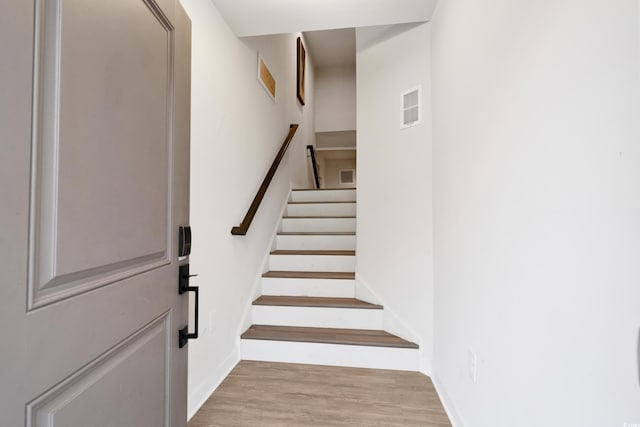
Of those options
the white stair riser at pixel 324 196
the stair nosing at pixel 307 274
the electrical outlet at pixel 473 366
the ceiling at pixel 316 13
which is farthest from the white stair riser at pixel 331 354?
the ceiling at pixel 316 13

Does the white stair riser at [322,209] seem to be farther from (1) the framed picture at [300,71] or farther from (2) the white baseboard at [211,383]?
(2) the white baseboard at [211,383]

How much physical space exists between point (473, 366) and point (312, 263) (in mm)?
1771

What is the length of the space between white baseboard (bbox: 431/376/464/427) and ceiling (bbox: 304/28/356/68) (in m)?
4.88

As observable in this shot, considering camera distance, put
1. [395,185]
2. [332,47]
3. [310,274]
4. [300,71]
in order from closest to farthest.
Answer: [395,185], [310,274], [300,71], [332,47]

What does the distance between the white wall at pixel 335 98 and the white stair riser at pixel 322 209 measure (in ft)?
9.01

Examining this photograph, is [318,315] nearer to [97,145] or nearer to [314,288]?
[314,288]

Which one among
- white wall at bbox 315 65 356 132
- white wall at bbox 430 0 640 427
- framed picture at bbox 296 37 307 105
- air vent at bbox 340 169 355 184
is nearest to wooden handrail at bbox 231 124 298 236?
white wall at bbox 430 0 640 427

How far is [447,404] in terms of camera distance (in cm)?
167

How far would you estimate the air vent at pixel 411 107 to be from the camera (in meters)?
2.15

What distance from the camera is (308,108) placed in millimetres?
5363

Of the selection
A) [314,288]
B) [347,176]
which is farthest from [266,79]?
[347,176]

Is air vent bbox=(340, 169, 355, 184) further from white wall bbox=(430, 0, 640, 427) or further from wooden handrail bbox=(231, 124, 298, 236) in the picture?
white wall bbox=(430, 0, 640, 427)

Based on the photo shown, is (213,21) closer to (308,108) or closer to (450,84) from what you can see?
(450,84)

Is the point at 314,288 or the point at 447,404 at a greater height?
the point at 314,288
